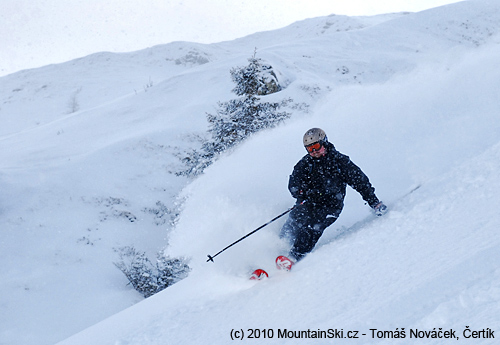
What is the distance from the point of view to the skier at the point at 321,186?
478cm

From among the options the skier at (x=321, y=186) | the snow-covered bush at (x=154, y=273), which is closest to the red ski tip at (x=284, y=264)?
the skier at (x=321, y=186)

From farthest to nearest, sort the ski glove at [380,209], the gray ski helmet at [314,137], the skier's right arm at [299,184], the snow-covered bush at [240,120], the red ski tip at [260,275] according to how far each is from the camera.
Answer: the snow-covered bush at [240,120] → the skier's right arm at [299,184] → the ski glove at [380,209] → the gray ski helmet at [314,137] → the red ski tip at [260,275]

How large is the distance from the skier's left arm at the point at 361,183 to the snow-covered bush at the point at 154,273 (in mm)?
4275

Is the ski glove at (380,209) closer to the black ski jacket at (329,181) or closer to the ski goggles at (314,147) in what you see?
the black ski jacket at (329,181)

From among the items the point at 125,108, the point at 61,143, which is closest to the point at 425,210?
the point at 61,143

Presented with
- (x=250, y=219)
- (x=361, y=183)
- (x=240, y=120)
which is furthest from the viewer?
(x=240, y=120)

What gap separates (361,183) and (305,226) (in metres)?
0.96

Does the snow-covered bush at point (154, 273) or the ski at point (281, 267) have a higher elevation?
the ski at point (281, 267)

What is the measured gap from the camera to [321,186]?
495 centimetres

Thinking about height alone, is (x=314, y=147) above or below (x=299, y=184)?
above

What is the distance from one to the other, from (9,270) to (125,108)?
12.5m

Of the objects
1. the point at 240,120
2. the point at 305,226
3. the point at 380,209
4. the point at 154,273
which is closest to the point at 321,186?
the point at 305,226

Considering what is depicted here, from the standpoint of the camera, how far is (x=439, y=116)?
8180 mm

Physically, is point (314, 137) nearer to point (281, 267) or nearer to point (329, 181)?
point (329, 181)
